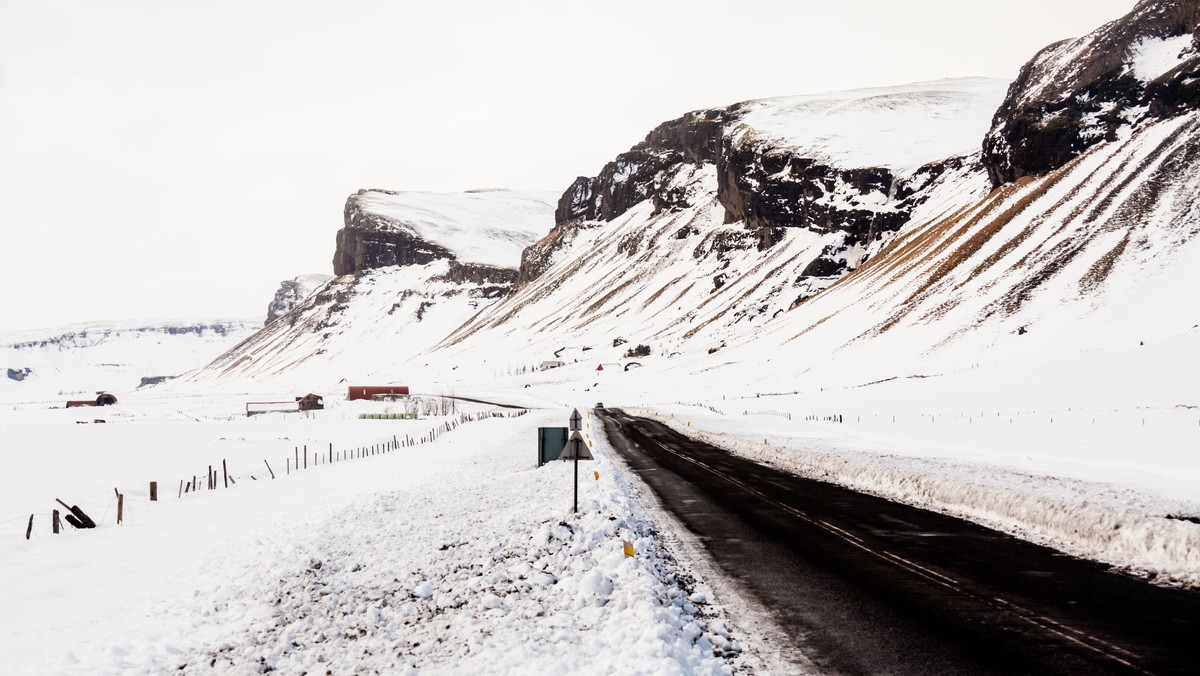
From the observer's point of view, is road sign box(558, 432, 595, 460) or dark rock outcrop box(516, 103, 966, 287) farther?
dark rock outcrop box(516, 103, 966, 287)

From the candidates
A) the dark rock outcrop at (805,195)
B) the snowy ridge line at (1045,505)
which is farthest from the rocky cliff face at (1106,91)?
the snowy ridge line at (1045,505)

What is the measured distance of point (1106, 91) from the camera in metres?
108

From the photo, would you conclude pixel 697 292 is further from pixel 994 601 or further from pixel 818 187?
pixel 994 601

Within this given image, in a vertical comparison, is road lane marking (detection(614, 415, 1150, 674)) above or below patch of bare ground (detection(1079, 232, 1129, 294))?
below

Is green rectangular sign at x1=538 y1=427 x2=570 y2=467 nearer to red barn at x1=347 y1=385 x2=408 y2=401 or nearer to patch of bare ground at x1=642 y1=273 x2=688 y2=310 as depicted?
red barn at x1=347 y1=385 x2=408 y2=401

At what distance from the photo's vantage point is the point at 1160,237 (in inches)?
2901

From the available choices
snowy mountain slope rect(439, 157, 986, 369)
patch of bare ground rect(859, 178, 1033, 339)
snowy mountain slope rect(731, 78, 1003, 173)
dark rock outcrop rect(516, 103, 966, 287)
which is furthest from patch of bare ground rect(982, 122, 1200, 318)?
snowy mountain slope rect(731, 78, 1003, 173)

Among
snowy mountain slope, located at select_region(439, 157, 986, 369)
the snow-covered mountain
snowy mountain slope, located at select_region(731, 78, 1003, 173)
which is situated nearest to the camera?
the snow-covered mountain

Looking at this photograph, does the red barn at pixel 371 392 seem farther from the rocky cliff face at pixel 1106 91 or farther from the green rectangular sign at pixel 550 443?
the rocky cliff face at pixel 1106 91

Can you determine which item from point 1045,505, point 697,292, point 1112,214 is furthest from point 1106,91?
point 1045,505

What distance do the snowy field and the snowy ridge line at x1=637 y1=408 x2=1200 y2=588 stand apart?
7467 mm

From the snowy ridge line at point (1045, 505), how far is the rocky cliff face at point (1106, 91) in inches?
3858

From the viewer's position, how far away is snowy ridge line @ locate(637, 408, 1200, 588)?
513 inches

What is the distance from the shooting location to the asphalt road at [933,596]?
8.66m
